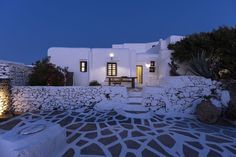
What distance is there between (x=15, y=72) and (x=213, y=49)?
43.1 ft

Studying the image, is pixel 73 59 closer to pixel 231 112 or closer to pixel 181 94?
pixel 181 94

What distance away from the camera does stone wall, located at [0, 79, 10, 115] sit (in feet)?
35.8

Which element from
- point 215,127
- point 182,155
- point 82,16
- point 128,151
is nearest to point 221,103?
point 215,127

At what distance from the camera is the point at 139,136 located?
7293mm

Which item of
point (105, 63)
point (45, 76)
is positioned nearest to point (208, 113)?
point (105, 63)

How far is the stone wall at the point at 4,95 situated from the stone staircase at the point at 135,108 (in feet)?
21.4

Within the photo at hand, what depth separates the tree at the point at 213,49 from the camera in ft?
43.6

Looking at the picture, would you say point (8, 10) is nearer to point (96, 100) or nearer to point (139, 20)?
point (139, 20)

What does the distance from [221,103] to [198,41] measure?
6.21 m

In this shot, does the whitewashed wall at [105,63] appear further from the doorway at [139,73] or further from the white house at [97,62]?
the doorway at [139,73]

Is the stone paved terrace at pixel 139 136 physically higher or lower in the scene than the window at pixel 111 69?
lower

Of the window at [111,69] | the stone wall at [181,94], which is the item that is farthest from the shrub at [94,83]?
the stone wall at [181,94]

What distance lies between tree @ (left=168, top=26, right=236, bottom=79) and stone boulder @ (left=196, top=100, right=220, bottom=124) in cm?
351

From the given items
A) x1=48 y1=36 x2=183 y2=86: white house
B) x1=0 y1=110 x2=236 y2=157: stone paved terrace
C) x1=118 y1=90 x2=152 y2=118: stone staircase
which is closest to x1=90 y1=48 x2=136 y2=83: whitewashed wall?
x1=48 y1=36 x2=183 y2=86: white house
